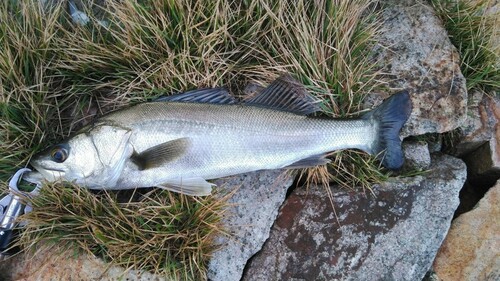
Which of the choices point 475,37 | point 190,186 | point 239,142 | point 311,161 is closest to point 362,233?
point 311,161

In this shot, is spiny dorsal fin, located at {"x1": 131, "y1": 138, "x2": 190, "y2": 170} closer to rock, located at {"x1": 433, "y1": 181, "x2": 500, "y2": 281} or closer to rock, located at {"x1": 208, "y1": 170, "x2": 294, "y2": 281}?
rock, located at {"x1": 208, "y1": 170, "x2": 294, "y2": 281}

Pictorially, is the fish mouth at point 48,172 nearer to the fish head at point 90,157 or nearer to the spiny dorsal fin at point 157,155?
the fish head at point 90,157

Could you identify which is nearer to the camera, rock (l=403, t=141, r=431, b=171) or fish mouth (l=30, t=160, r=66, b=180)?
fish mouth (l=30, t=160, r=66, b=180)

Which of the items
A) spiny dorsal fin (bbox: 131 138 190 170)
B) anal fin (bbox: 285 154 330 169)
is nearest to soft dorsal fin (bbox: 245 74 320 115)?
anal fin (bbox: 285 154 330 169)

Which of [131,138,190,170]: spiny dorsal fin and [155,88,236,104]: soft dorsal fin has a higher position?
[155,88,236,104]: soft dorsal fin

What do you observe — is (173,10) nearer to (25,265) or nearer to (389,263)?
(25,265)
